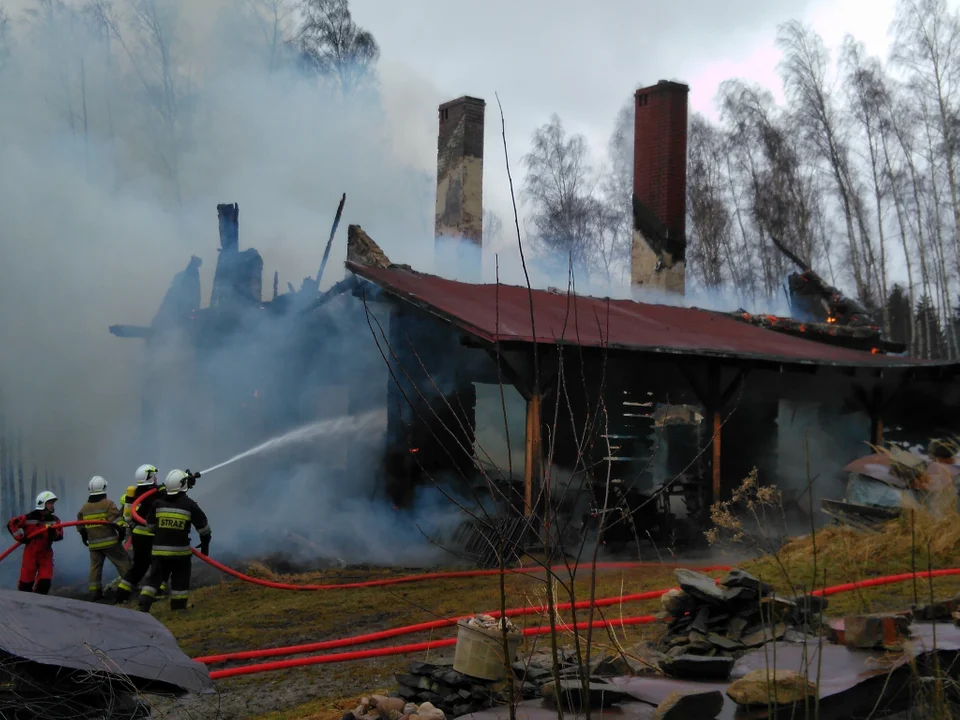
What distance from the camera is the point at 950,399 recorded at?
1503cm

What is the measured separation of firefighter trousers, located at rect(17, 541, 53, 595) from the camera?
350 inches

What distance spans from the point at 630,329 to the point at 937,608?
6.48m

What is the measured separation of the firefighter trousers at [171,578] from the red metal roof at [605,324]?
4023 mm

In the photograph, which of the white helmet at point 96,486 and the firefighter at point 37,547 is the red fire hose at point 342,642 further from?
A: the white helmet at point 96,486

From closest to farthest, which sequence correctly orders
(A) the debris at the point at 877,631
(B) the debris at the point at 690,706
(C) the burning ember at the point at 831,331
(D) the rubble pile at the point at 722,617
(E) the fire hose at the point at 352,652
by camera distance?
(B) the debris at the point at 690,706
(A) the debris at the point at 877,631
(D) the rubble pile at the point at 722,617
(E) the fire hose at the point at 352,652
(C) the burning ember at the point at 831,331

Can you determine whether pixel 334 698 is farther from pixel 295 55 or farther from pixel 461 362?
pixel 295 55

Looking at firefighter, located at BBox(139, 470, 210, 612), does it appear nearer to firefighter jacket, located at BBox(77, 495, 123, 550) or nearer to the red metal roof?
firefighter jacket, located at BBox(77, 495, 123, 550)

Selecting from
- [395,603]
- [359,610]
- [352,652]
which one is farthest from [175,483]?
[352,652]

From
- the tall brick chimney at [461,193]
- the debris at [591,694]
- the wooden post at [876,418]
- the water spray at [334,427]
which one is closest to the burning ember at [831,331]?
the wooden post at [876,418]

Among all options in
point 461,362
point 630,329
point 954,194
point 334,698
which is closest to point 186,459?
point 461,362

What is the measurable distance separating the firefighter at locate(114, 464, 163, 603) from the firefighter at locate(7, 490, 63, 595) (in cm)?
76

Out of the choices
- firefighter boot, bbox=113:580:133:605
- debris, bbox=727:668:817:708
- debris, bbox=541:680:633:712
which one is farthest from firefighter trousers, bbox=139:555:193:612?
debris, bbox=727:668:817:708

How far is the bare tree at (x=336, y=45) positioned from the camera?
78.6 feet

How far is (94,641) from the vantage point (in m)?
4.47
